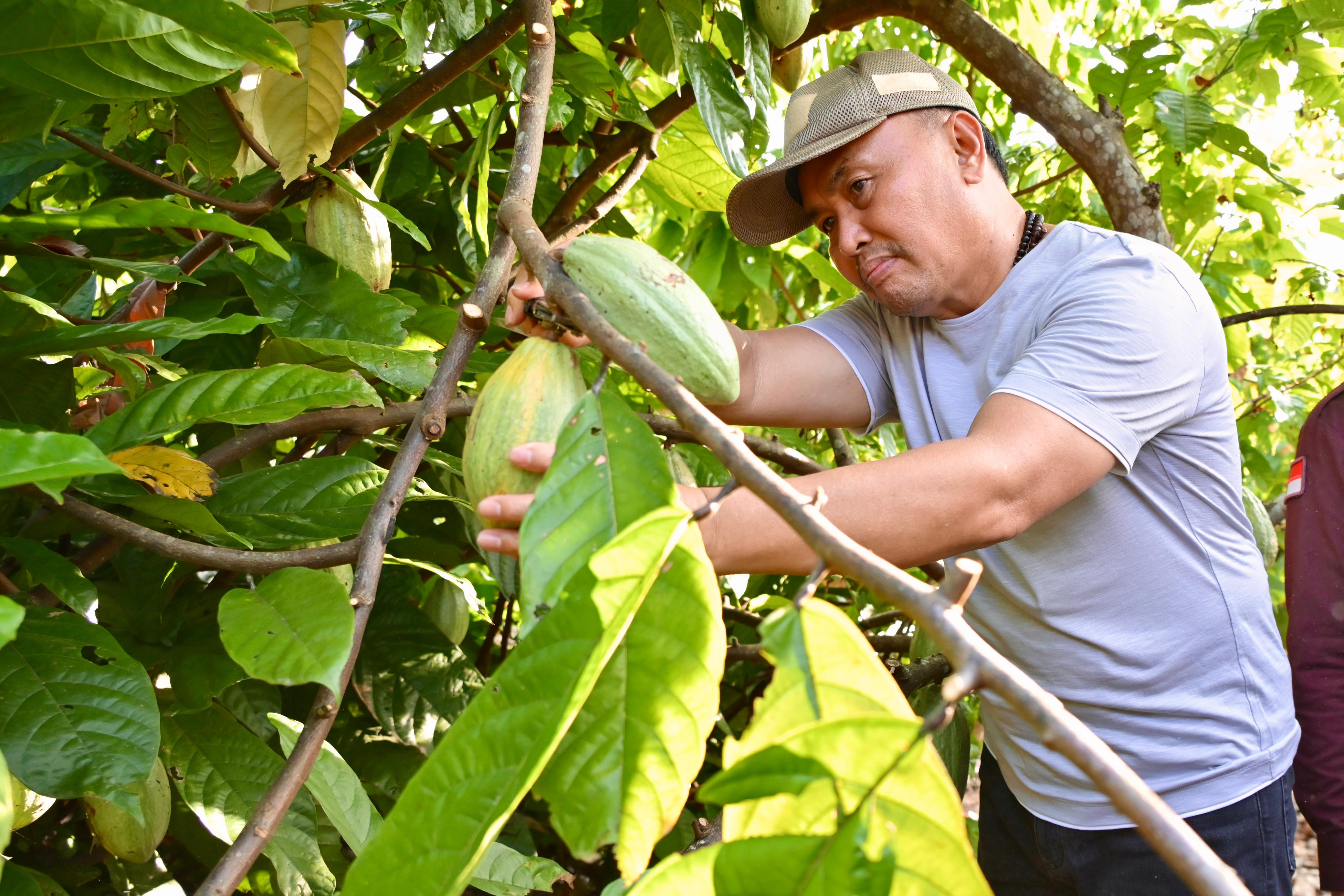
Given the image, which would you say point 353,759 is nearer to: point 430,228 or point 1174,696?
point 430,228

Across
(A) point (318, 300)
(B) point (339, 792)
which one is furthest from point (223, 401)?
(A) point (318, 300)

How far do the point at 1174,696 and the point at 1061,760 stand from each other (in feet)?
0.59

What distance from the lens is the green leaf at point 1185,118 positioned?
1985 mm

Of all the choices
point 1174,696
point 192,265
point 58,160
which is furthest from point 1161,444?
point 58,160

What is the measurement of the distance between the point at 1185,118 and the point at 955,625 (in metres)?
2.01

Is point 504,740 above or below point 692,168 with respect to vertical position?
below

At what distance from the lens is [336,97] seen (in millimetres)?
1302

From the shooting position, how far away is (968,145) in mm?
1612

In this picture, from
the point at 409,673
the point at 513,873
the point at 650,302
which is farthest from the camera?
the point at 409,673

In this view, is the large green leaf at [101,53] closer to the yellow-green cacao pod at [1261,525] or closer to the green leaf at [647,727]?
the green leaf at [647,727]

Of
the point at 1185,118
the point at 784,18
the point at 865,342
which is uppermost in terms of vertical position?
the point at 784,18

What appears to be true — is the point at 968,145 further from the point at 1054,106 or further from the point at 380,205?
the point at 380,205

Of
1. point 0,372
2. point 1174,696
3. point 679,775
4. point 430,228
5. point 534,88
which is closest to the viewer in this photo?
point 679,775

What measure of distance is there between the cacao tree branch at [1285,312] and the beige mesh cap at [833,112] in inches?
33.3
